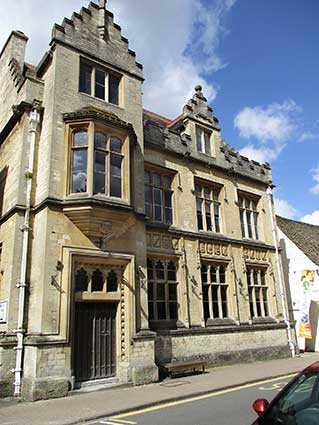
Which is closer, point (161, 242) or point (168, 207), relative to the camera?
point (161, 242)

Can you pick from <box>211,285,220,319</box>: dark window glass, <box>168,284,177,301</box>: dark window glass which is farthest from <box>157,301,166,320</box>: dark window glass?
<box>211,285,220,319</box>: dark window glass

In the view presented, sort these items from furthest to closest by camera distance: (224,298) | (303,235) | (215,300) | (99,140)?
(303,235) → (224,298) → (215,300) → (99,140)

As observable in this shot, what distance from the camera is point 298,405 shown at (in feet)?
12.5

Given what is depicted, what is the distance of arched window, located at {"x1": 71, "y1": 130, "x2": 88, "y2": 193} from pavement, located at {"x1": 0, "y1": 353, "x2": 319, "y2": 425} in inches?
239

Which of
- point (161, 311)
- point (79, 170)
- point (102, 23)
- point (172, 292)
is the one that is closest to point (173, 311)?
point (161, 311)

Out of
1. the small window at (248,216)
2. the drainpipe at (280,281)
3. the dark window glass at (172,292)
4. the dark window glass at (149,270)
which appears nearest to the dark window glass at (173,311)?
the dark window glass at (172,292)

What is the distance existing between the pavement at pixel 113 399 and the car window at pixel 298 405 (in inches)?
208

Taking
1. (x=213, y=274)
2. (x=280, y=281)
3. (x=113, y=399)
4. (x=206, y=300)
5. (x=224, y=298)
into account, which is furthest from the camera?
(x=280, y=281)

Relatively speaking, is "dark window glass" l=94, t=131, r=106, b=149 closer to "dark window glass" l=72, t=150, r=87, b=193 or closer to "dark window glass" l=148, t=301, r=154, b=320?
"dark window glass" l=72, t=150, r=87, b=193

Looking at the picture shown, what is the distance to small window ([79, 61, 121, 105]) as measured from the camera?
13.8m

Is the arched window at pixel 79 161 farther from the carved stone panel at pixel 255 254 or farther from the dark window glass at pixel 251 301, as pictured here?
the dark window glass at pixel 251 301

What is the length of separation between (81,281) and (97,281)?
593mm

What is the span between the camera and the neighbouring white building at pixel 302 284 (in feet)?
70.5

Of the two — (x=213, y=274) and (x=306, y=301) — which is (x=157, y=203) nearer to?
(x=213, y=274)
